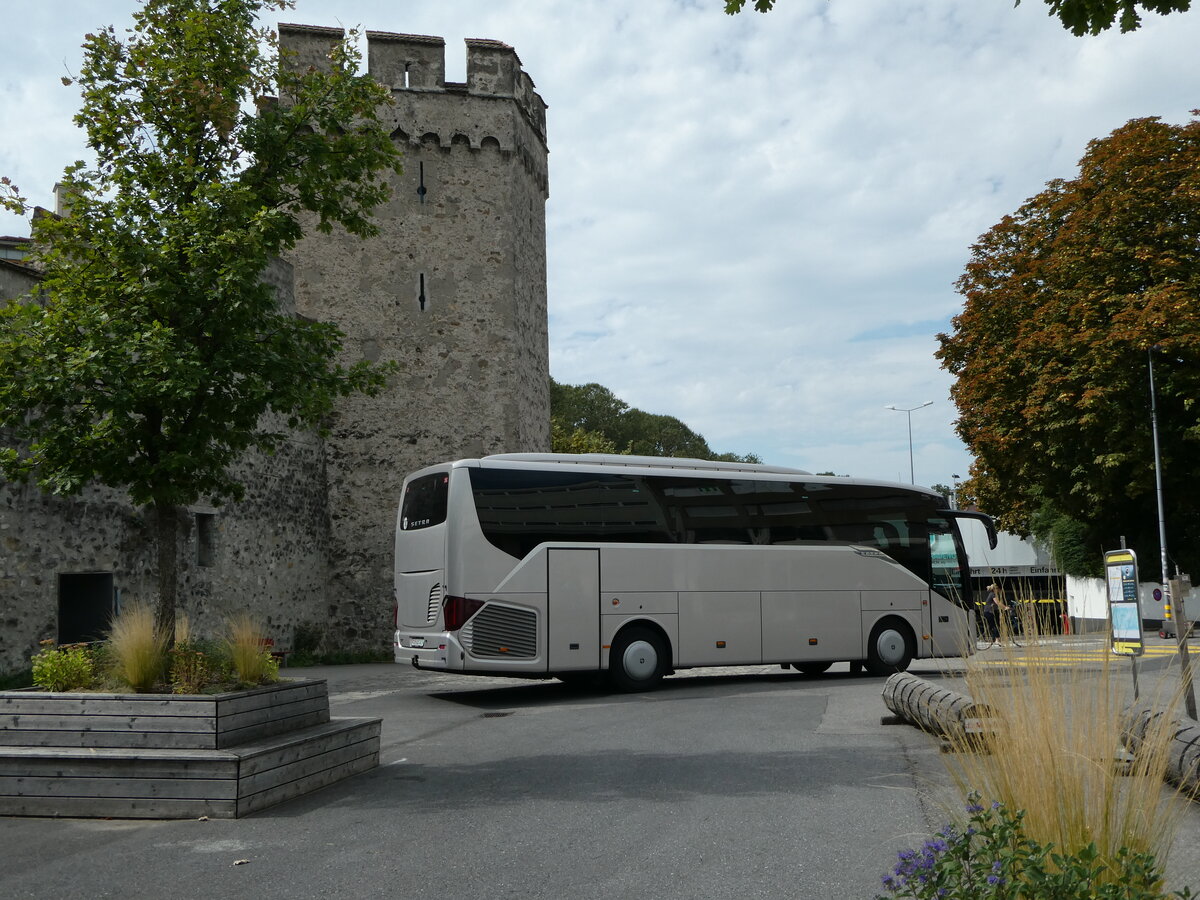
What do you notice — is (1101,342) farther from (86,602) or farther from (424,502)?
(86,602)

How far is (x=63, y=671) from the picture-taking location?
24.3 feet

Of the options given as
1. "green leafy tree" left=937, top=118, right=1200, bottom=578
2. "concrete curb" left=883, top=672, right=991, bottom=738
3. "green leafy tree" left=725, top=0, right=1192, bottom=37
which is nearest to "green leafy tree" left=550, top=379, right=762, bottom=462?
"green leafy tree" left=937, top=118, right=1200, bottom=578

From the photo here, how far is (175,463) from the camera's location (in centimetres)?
791

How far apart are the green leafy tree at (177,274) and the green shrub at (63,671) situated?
59 cm

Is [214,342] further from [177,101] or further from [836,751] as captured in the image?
[836,751]

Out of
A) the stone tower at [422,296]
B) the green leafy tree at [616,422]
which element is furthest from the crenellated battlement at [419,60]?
the green leafy tree at [616,422]

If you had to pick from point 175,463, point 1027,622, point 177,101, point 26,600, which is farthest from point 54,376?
point 26,600

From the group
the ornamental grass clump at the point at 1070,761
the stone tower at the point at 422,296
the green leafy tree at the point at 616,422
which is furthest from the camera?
the green leafy tree at the point at 616,422

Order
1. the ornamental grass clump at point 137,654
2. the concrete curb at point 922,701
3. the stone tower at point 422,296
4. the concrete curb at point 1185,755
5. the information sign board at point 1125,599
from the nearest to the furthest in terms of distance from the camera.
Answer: the concrete curb at point 1185,755
the ornamental grass clump at point 137,654
the information sign board at point 1125,599
the concrete curb at point 922,701
the stone tower at point 422,296

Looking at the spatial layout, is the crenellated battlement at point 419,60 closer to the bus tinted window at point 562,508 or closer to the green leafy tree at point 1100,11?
the bus tinted window at point 562,508

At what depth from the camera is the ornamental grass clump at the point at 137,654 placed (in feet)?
23.9

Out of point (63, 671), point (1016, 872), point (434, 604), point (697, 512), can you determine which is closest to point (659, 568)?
point (697, 512)

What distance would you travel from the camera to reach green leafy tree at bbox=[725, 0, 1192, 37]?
16.5 feet

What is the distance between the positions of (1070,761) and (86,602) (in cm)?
1686
